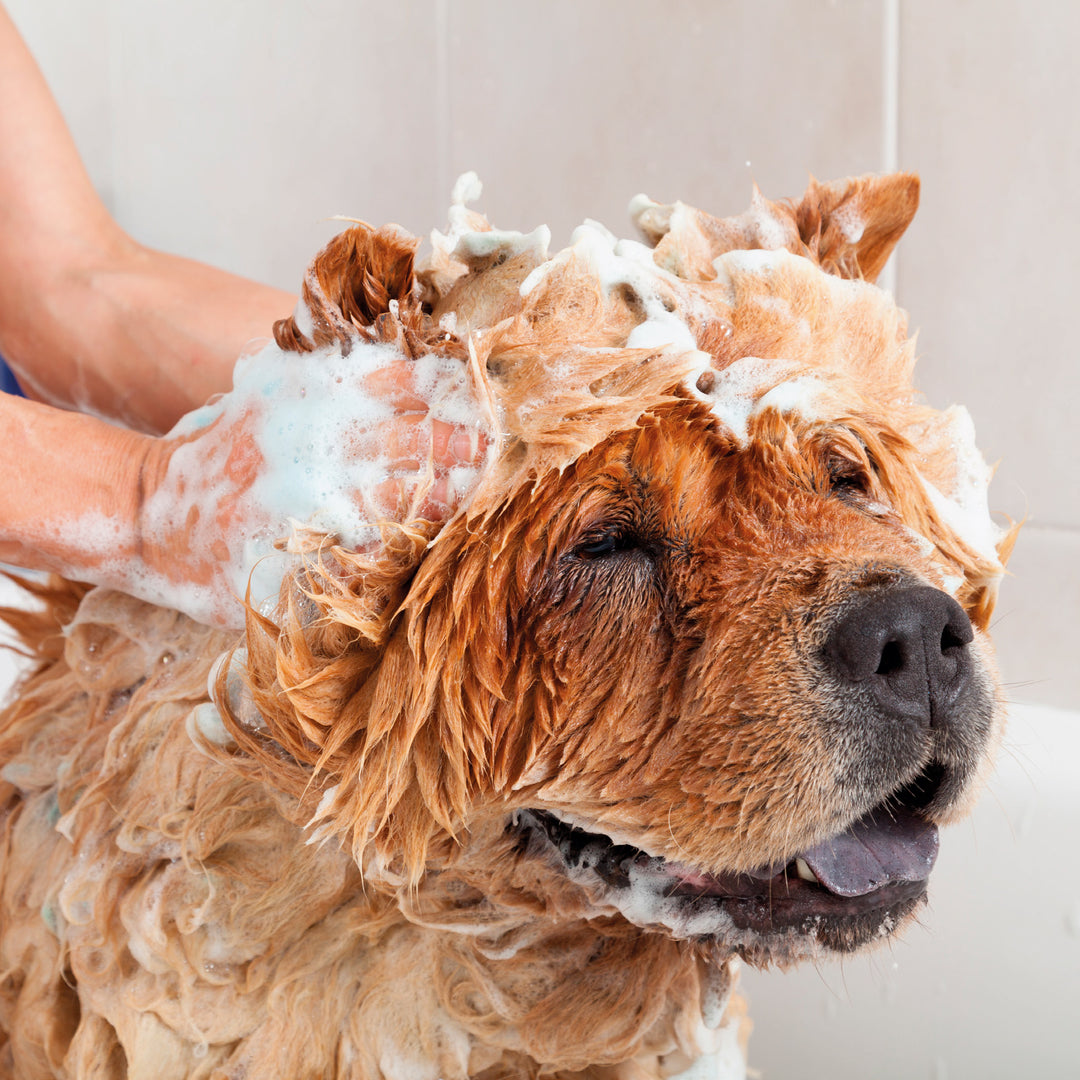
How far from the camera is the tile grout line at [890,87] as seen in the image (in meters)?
1.40

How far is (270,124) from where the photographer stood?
6.77 ft

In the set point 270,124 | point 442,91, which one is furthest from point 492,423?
point 270,124

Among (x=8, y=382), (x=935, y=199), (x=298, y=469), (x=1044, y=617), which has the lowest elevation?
(x=1044, y=617)

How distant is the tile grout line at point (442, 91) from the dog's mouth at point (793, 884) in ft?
4.87

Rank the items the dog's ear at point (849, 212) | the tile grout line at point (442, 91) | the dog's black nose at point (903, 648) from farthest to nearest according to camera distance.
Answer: the tile grout line at point (442, 91)
the dog's ear at point (849, 212)
the dog's black nose at point (903, 648)

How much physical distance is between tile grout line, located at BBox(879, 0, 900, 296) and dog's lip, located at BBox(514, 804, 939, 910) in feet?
2.91

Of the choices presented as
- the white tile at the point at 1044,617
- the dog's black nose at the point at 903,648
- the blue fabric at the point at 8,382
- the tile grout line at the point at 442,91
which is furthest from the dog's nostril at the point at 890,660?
the tile grout line at the point at 442,91

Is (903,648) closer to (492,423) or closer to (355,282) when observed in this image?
(492,423)

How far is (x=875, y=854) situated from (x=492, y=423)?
1.17 ft

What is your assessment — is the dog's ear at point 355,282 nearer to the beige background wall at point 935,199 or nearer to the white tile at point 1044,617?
the beige background wall at point 935,199

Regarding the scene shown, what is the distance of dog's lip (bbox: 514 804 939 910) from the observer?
2.30 feet

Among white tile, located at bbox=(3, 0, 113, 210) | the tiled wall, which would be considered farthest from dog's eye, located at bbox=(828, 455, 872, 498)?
white tile, located at bbox=(3, 0, 113, 210)

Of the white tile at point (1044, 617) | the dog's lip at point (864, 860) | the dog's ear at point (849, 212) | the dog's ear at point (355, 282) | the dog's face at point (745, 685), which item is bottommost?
the white tile at point (1044, 617)

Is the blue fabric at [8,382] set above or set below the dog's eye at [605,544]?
below
